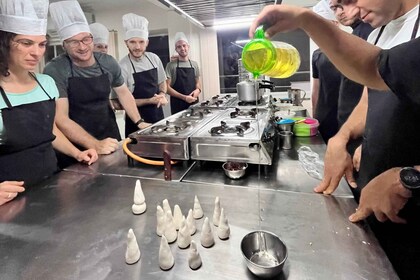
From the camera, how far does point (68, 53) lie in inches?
70.7

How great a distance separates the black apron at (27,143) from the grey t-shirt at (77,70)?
0.44 meters

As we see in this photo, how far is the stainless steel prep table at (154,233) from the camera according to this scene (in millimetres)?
601

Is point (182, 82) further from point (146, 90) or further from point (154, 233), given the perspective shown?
point (154, 233)

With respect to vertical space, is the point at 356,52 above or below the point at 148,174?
above

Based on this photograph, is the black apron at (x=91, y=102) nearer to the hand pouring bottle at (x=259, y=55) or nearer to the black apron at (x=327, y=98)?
the hand pouring bottle at (x=259, y=55)

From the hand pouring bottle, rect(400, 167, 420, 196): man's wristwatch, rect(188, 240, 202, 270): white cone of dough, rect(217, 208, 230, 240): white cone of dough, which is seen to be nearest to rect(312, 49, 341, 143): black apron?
the hand pouring bottle

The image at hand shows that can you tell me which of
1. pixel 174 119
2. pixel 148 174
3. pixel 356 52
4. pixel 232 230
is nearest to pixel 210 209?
pixel 232 230

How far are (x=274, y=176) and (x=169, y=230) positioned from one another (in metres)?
0.53

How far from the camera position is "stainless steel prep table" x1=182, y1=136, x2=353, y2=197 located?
0.99m

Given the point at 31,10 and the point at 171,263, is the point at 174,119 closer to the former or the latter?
the point at 31,10

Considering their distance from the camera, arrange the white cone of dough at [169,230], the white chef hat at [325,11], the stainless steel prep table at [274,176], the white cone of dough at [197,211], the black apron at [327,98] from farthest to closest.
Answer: the white chef hat at [325,11], the black apron at [327,98], the stainless steel prep table at [274,176], the white cone of dough at [197,211], the white cone of dough at [169,230]

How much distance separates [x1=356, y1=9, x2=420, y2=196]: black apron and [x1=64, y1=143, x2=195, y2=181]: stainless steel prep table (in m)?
0.69

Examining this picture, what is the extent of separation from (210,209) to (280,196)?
0.81 ft

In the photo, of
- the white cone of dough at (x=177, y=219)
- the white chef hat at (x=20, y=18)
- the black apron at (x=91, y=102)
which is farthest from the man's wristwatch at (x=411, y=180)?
the black apron at (x=91, y=102)
